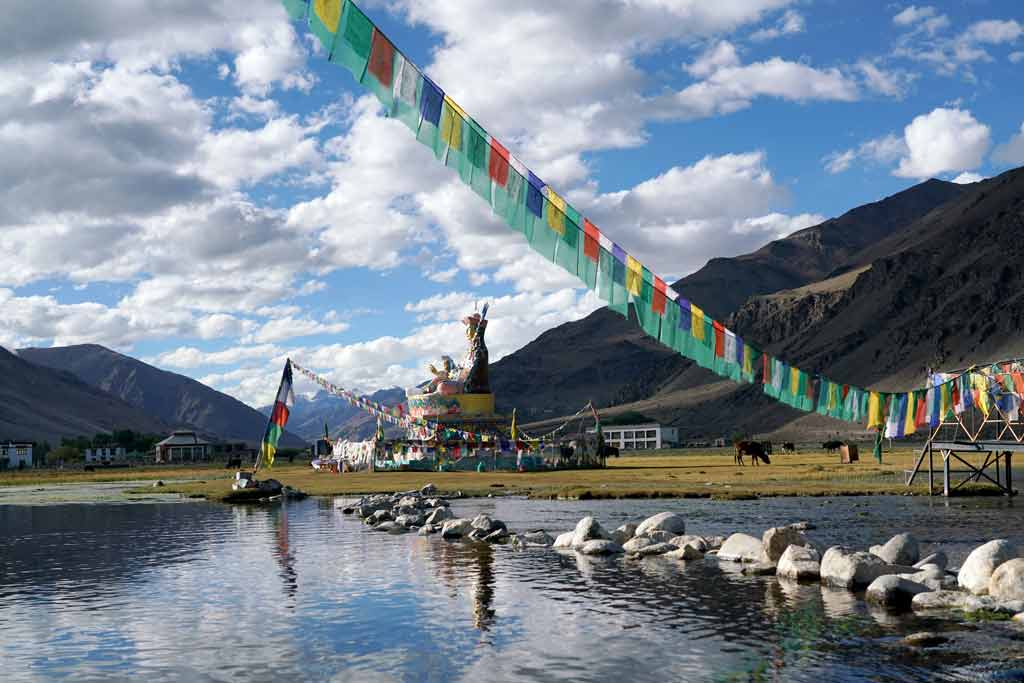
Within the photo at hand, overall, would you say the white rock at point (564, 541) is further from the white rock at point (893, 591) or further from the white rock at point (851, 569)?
the white rock at point (893, 591)

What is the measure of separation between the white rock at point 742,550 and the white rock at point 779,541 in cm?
23

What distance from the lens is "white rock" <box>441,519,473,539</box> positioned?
33.6 m

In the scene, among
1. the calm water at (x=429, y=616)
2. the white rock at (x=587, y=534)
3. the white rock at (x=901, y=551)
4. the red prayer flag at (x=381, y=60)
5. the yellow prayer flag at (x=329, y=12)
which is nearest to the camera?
the calm water at (x=429, y=616)

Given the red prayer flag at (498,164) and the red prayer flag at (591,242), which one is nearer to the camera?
the red prayer flag at (498,164)

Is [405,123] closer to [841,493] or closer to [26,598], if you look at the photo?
[26,598]

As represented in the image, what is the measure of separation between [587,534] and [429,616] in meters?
10.3

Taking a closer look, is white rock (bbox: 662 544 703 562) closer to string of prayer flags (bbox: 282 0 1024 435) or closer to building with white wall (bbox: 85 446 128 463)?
string of prayer flags (bbox: 282 0 1024 435)

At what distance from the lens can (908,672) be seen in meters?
14.7

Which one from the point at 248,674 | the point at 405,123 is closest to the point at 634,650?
the point at 248,674

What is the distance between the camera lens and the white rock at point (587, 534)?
95.8ft

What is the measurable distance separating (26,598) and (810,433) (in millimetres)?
179474

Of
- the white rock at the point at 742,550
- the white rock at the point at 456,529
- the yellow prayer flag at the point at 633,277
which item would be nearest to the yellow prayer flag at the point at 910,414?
the white rock at the point at 742,550

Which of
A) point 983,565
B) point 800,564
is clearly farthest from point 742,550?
point 983,565

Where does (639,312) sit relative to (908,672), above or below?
above
